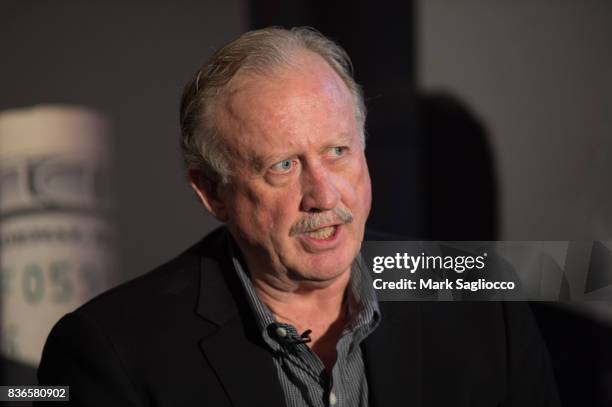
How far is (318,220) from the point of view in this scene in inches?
57.0

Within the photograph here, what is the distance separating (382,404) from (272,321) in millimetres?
279

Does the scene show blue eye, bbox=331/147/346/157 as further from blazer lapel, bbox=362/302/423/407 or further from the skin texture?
blazer lapel, bbox=362/302/423/407

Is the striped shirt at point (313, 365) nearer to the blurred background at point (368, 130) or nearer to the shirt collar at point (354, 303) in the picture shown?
the shirt collar at point (354, 303)

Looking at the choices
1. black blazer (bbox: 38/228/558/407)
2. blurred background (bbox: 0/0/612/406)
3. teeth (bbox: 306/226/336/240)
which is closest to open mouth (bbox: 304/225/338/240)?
teeth (bbox: 306/226/336/240)

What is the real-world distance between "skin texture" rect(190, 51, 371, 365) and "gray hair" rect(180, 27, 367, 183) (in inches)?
0.9

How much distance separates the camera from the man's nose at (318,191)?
144 centimetres

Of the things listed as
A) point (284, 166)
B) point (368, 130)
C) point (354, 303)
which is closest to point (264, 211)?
point (284, 166)

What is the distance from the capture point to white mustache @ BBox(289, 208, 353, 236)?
4.75 ft

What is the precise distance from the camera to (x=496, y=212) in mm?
1936

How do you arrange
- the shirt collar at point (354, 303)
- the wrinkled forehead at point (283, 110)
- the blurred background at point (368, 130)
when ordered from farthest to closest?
the blurred background at point (368, 130) → the shirt collar at point (354, 303) → the wrinkled forehead at point (283, 110)

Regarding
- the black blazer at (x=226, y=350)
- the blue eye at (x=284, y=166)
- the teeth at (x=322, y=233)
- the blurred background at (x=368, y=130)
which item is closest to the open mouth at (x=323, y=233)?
the teeth at (x=322, y=233)

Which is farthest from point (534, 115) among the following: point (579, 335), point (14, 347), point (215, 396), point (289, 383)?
point (14, 347)

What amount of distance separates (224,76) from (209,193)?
0.27 metres

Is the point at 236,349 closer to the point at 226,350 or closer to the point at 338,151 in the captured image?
the point at 226,350
